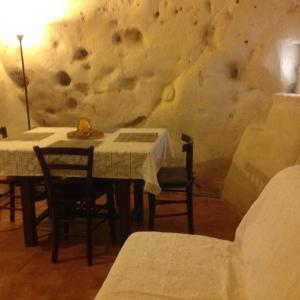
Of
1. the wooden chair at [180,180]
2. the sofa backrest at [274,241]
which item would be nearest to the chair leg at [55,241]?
the wooden chair at [180,180]

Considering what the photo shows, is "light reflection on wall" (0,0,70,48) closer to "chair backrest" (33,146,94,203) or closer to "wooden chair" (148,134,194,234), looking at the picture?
"chair backrest" (33,146,94,203)

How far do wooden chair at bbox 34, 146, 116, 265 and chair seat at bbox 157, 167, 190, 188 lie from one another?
400mm

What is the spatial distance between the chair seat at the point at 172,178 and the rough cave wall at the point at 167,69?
2.94 ft

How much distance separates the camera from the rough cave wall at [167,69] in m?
3.53

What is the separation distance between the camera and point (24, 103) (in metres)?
4.07

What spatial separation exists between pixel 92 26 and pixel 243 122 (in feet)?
5.82

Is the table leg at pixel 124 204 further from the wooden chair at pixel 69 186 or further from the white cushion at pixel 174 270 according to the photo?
the white cushion at pixel 174 270

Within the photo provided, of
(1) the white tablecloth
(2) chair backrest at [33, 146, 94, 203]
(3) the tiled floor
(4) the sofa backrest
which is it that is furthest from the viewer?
(1) the white tablecloth

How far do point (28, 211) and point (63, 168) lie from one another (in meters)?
0.61

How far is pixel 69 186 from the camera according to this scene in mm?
2715

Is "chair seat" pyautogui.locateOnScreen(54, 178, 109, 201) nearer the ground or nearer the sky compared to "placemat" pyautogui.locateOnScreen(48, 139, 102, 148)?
nearer the ground

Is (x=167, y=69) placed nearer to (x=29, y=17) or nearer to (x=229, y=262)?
(x=29, y=17)

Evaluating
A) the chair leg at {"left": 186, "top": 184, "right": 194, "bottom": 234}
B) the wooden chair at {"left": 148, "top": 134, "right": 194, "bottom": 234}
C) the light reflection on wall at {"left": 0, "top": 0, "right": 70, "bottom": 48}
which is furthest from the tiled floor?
the light reflection on wall at {"left": 0, "top": 0, "right": 70, "bottom": 48}

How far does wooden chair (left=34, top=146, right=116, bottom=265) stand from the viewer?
246cm
